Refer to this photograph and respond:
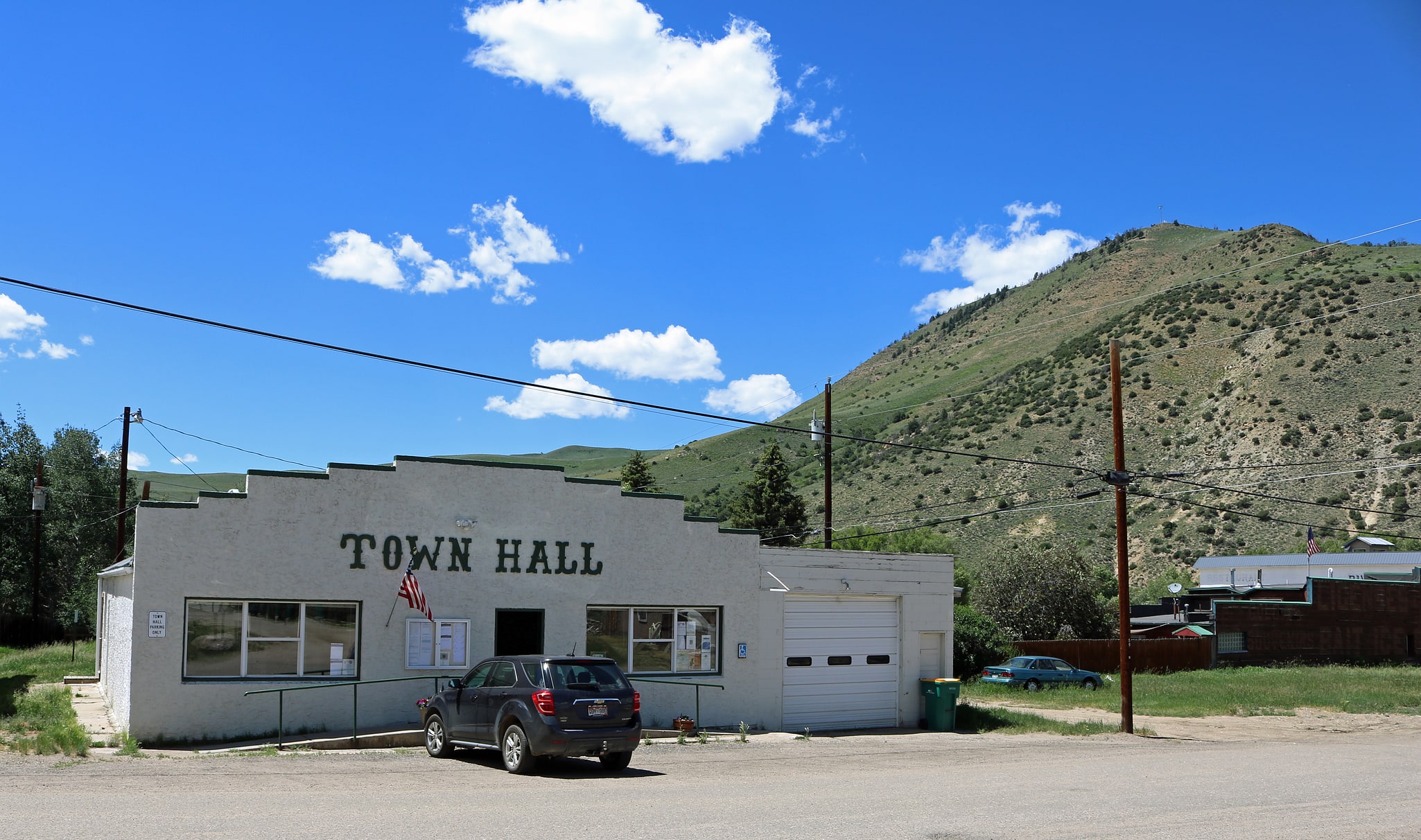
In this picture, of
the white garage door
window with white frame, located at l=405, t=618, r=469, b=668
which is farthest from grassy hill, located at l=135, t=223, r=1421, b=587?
window with white frame, located at l=405, t=618, r=469, b=668

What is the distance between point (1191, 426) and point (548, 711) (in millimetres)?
66626

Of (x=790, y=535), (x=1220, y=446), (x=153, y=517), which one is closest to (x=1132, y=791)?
(x=153, y=517)

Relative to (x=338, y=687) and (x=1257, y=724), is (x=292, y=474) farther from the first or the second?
(x=1257, y=724)

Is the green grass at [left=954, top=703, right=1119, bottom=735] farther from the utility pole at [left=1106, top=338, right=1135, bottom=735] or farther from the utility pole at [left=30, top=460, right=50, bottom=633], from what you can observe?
the utility pole at [left=30, top=460, right=50, bottom=633]

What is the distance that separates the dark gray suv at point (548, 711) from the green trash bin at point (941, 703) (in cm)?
1030

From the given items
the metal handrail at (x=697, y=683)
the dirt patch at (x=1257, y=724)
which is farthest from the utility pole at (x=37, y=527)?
the dirt patch at (x=1257, y=724)

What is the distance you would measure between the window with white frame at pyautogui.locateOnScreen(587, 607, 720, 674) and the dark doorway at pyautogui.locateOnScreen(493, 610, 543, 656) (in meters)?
1.05

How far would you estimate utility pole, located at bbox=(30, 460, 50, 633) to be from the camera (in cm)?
3356

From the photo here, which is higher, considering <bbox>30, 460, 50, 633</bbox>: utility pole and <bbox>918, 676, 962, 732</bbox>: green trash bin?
<bbox>30, 460, 50, 633</bbox>: utility pole

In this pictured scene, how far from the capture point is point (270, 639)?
18.6m

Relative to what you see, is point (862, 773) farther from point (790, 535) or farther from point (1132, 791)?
point (790, 535)

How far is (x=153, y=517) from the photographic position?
17766 mm

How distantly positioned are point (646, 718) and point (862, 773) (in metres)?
6.33

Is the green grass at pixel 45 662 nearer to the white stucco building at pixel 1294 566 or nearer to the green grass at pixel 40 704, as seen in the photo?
the green grass at pixel 40 704
